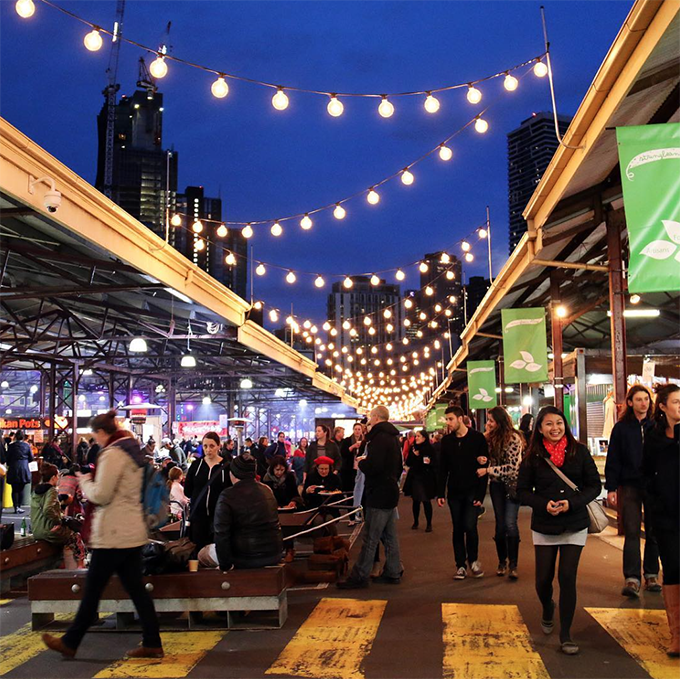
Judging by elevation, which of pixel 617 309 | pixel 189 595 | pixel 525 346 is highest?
pixel 617 309

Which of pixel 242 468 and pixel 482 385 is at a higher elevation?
pixel 482 385

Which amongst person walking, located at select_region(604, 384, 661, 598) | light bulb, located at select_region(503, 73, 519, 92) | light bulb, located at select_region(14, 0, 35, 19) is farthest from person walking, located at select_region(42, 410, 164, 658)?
light bulb, located at select_region(503, 73, 519, 92)

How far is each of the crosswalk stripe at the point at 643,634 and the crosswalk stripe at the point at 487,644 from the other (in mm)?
732

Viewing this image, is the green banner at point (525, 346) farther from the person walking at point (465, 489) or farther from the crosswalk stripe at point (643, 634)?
the crosswalk stripe at point (643, 634)

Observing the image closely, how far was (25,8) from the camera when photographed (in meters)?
8.91

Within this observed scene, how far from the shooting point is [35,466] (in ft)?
68.8

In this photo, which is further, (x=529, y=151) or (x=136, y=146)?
(x=136, y=146)

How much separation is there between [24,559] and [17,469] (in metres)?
10.3

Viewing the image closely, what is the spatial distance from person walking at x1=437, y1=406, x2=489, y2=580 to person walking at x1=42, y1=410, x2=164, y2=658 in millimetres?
4000

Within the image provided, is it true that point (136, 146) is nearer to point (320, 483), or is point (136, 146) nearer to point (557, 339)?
point (557, 339)

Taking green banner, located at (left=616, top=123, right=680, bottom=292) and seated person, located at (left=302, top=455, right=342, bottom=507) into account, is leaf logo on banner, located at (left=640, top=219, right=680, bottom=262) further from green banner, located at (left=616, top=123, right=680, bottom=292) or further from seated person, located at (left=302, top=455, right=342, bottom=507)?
seated person, located at (left=302, top=455, right=342, bottom=507)

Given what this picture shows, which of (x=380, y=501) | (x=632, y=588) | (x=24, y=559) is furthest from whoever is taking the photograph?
(x=24, y=559)

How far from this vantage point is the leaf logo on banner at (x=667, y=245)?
23.3 feet

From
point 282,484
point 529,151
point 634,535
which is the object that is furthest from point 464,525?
point 529,151
